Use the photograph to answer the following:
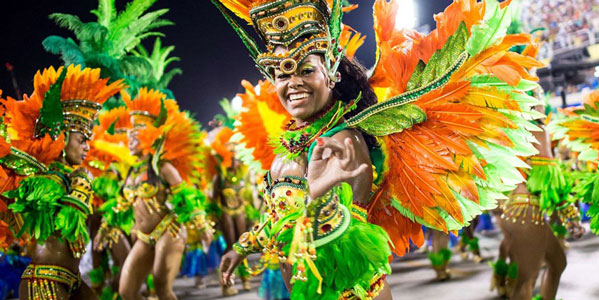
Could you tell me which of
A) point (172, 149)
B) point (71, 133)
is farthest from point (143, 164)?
point (71, 133)

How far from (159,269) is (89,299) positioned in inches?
47.4

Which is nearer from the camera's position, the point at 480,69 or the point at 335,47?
the point at 480,69

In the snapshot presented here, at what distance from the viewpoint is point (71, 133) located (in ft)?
12.6

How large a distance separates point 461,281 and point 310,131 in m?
4.69

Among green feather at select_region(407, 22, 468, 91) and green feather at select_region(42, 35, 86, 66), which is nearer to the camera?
green feather at select_region(407, 22, 468, 91)

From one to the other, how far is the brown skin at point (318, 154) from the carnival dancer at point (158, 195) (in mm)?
2862

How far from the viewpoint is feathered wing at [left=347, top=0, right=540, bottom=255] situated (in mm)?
2062

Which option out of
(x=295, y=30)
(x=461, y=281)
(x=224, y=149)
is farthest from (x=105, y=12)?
(x=461, y=281)

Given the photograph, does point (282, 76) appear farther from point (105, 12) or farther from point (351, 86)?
point (105, 12)

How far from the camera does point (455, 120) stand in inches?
83.5

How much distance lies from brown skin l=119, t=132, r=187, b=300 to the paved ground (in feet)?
5.86

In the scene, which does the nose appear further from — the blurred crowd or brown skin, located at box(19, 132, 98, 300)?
the blurred crowd

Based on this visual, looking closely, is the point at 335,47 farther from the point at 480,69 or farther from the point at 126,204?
the point at 126,204

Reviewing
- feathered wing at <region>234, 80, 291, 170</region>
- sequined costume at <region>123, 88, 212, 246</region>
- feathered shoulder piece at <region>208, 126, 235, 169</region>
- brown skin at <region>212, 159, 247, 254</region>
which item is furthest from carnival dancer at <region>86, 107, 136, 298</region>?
feathered wing at <region>234, 80, 291, 170</region>
